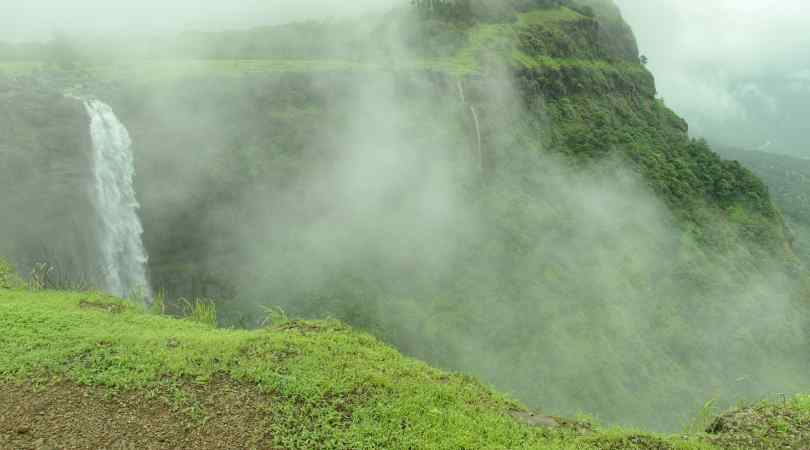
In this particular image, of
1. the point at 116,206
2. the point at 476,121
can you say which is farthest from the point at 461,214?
the point at 116,206

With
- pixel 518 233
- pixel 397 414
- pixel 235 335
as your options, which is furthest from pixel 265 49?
pixel 397 414

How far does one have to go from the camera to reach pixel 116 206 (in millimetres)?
18406

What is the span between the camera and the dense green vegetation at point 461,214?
21391mm

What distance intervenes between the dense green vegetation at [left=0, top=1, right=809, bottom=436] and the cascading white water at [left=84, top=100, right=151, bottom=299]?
0.69 meters

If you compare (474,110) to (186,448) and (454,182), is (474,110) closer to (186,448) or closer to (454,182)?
(454,182)

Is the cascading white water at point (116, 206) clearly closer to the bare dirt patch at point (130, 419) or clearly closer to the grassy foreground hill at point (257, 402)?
the grassy foreground hill at point (257, 402)

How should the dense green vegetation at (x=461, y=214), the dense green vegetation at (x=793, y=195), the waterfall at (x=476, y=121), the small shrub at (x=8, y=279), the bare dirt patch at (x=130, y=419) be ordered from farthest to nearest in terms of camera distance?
the dense green vegetation at (x=793, y=195) < the waterfall at (x=476, y=121) < the dense green vegetation at (x=461, y=214) < the small shrub at (x=8, y=279) < the bare dirt patch at (x=130, y=419)

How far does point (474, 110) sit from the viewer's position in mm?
30703

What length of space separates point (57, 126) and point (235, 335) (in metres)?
13.9

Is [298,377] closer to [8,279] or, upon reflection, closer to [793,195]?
[8,279]

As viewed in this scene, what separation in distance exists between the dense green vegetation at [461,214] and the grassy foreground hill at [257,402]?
11.2 meters

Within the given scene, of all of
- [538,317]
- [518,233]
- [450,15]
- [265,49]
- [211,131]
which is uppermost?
[450,15]

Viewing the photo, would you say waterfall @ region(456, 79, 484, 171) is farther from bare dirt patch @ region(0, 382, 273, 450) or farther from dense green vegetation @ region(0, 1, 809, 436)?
bare dirt patch @ region(0, 382, 273, 450)

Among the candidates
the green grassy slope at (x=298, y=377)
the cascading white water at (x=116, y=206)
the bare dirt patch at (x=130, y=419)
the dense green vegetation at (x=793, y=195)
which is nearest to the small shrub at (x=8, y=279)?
the green grassy slope at (x=298, y=377)
